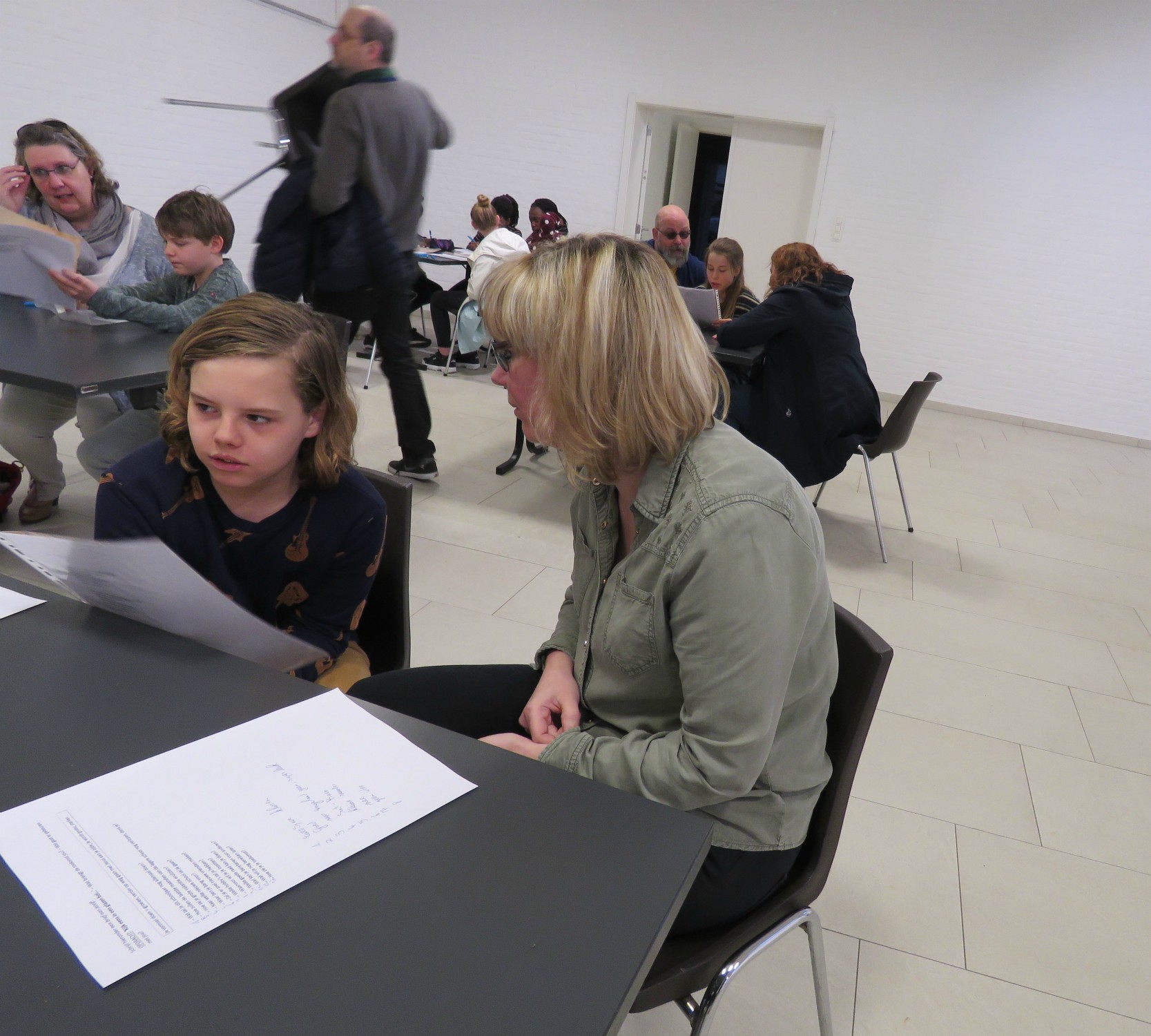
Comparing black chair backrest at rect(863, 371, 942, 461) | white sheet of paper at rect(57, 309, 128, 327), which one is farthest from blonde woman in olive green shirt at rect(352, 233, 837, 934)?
black chair backrest at rect(863, 371, 942, 461)

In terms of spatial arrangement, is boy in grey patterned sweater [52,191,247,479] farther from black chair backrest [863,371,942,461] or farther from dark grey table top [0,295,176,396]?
black chair backrest [863,371,942,461]

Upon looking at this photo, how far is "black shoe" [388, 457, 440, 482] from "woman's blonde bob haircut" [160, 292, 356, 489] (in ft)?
7.62

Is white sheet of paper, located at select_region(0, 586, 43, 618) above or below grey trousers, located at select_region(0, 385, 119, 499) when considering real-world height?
above

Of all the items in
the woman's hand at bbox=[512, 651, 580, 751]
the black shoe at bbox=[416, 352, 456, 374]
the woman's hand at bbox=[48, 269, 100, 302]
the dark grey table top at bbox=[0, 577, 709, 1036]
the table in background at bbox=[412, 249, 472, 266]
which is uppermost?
the table in background at bbox=[412, 249, 472, 266]

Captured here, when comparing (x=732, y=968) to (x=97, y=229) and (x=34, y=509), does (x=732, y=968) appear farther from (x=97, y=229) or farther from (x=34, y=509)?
(x=97, y=229)

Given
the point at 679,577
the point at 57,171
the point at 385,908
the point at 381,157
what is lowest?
the point at 385,908

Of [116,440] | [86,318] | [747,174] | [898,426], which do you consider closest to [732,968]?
[116,440]

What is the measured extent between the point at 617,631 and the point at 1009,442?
581cm

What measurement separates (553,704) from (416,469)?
259 cm

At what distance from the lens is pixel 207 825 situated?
63 centimetres

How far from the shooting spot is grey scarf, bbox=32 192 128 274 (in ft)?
9.00

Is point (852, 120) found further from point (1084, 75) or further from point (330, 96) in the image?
point (330, 96)

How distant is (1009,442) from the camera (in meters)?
5.90

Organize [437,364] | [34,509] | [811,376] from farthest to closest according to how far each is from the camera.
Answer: [437,364]
[811,376]
[34,509]
